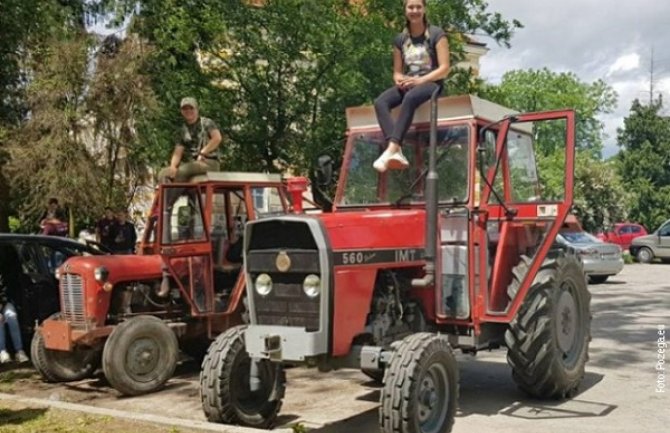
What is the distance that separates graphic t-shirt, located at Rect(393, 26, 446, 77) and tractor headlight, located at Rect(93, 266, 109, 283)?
4.11 m

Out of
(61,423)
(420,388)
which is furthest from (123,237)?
(420,388)

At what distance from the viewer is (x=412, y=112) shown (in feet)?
23.0

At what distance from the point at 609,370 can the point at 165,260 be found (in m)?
5.34

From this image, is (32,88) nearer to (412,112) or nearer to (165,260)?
(165,260)

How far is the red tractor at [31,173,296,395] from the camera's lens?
28.7ft

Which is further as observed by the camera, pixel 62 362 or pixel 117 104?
pixel 117 104

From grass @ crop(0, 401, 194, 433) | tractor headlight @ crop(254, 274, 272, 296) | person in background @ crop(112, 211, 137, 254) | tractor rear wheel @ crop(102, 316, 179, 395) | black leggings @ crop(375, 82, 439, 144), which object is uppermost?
black leggings @ crop(375, 82, 439, 144)

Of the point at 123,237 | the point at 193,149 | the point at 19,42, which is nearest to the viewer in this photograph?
the point at 193,149

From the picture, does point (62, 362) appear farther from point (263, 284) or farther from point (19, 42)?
point (19, 42)

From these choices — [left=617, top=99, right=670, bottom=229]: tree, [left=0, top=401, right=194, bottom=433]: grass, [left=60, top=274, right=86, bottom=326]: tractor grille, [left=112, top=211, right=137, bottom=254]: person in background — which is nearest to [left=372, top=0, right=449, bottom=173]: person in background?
[left=0, top=401, right=194, bottom=433]: grass

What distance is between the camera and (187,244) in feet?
30.8

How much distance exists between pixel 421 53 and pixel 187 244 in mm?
3770

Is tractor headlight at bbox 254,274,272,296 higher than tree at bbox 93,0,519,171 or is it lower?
lower

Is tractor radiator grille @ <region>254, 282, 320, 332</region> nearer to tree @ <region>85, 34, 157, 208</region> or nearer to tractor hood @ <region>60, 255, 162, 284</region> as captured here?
tractor hood @ <region>60, 255, 162, 284</region>
